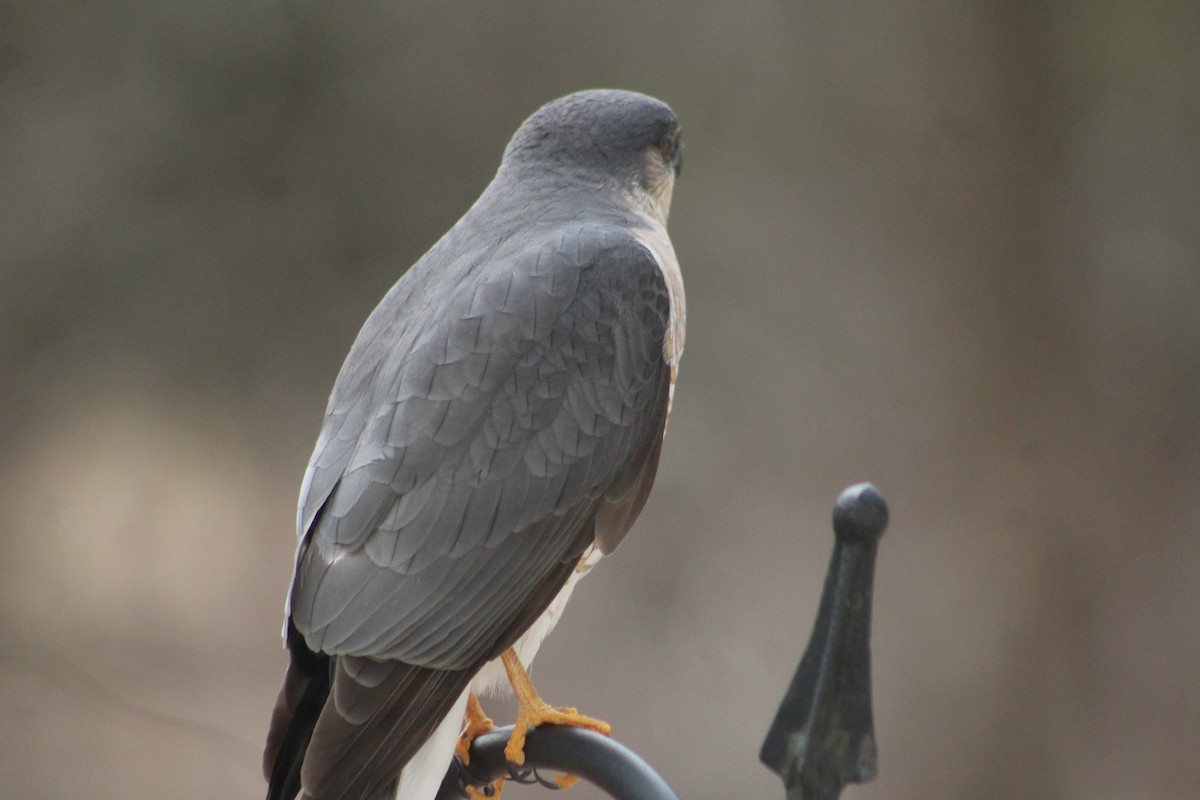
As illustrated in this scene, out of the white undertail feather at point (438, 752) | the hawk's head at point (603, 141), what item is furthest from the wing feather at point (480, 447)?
the hawk's head at point (603, 141)

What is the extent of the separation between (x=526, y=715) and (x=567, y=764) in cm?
19

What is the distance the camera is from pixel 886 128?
3.85 meters

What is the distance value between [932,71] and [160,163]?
2.18 metres

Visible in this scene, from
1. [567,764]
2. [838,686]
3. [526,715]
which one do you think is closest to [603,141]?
[526,715]

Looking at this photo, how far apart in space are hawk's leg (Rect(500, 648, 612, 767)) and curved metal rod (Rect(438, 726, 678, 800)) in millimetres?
16

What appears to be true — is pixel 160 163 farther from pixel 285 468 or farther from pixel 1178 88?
pixel 1178 88

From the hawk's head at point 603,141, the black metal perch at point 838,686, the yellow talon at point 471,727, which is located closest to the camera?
the black metal perch at point 838,686

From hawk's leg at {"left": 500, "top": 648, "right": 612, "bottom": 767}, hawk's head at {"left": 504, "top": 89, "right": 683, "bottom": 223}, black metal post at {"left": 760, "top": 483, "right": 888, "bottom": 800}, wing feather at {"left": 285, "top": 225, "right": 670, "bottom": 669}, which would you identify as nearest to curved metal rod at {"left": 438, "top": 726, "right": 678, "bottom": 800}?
hawk's leg at {"left": 500, "top": 648, "right": 612, "bottom": 767}

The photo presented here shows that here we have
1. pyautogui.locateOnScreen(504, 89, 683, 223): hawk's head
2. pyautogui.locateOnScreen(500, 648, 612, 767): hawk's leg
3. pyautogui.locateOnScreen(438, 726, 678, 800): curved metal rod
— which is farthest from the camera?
pyautogui.locateOnScreen(504, 89, 683, 223): hawk's head

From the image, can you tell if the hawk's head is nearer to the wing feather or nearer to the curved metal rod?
the wing feather

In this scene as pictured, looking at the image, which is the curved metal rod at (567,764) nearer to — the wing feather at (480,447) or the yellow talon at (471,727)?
the yellow talon at (471,727)

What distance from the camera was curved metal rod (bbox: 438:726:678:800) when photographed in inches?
49.5

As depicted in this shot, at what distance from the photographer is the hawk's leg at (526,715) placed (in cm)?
161

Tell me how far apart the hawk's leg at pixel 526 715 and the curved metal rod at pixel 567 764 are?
16mm
